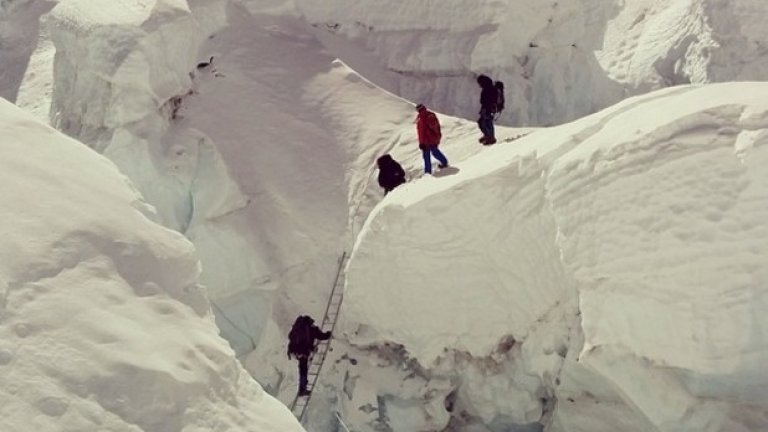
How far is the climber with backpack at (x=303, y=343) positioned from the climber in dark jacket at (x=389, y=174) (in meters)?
2.01

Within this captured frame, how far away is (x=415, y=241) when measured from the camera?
11.7 metres

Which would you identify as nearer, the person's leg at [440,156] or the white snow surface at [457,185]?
the white snow surface at [457,185]

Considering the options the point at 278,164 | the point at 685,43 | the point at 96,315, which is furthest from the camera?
the point at 278,164

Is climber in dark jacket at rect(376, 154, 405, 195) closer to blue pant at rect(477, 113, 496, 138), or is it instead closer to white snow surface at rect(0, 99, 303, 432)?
blue pant at rect(477, 113, 496, 138)

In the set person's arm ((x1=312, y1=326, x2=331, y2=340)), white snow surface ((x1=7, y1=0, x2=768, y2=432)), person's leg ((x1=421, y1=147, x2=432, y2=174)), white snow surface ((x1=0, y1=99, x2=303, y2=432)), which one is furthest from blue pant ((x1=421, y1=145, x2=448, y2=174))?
white snow surface ((x1=0, y1=99, x2=303, y2=432))

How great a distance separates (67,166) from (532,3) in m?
11.0

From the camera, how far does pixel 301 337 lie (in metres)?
12.7

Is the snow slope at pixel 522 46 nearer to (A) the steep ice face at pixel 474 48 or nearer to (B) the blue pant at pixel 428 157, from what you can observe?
(A) the steep ice face at pixel 474 48

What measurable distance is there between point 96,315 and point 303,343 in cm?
737

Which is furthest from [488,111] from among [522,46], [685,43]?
[522,46]

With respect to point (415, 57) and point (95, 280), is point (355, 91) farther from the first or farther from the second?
point (95, 280)

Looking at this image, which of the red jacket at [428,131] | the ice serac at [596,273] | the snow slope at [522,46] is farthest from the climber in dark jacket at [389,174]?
the snow slope at [522,46]

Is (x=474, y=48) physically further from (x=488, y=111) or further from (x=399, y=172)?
(x=399, y=172)

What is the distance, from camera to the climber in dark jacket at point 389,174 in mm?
13516
